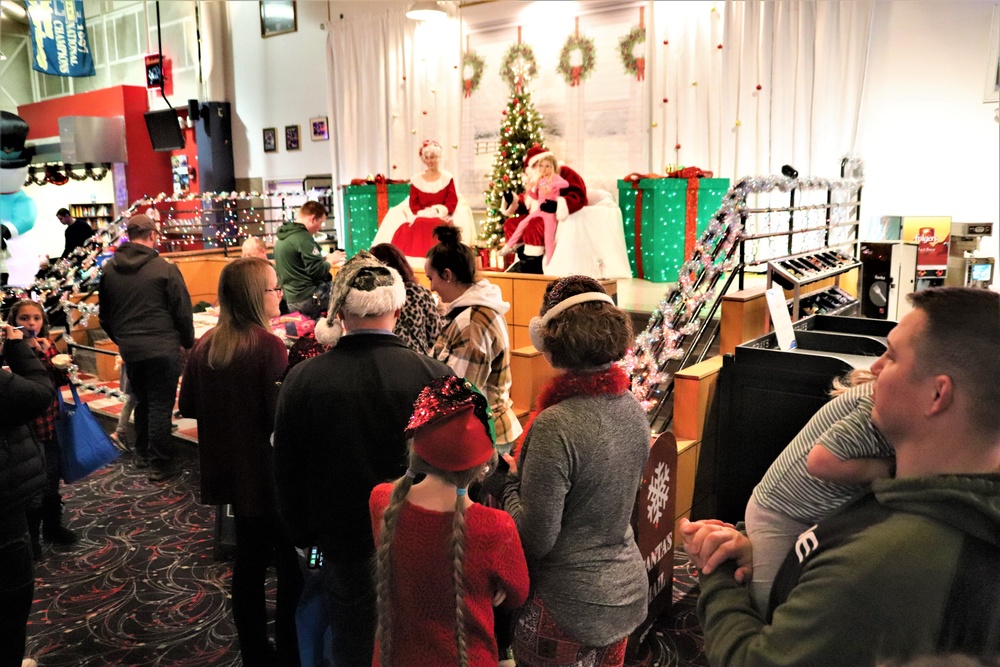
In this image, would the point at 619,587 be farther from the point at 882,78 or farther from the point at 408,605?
the point at 882,78

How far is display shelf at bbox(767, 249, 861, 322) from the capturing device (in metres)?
3.72

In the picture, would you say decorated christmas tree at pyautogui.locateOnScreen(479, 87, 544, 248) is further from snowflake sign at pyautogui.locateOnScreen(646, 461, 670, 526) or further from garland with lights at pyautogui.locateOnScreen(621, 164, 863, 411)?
snowflake sign at pyautogui.locateOnScreen(646, 461, 670, 526)

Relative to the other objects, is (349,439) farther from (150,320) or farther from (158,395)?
(158,395)

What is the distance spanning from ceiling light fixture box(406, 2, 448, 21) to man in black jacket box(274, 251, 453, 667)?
8522mm

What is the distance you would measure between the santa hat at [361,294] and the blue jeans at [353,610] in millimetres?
592

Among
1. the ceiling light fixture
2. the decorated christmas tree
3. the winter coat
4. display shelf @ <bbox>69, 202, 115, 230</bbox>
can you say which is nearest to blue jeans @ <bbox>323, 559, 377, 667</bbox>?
the winter coat

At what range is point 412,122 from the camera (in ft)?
34.3

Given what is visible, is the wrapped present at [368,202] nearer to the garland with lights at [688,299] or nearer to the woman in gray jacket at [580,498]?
the garland with lights at [688,299]

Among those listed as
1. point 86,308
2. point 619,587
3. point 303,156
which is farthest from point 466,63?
point 619,587

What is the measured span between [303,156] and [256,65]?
1.71 meters

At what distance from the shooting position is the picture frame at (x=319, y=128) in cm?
1143

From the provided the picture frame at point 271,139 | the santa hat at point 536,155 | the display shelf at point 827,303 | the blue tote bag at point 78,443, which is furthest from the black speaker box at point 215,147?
the display shelf at point 827,303

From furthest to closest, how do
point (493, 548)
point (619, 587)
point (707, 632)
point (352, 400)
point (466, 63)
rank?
1. point (466, 63)
2. point (352, 400)
3. point (619, 587)
4. point (493, 548)
5. point (707, 632)

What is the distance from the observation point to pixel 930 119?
667cm
